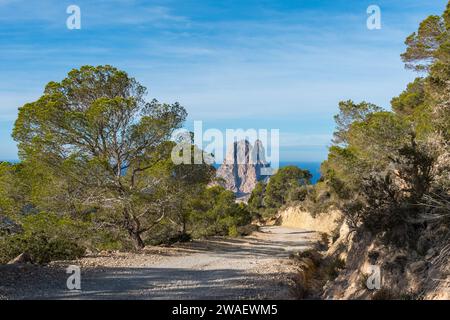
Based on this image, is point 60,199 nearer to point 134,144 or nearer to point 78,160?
point 78,160

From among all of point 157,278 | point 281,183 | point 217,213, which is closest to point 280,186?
point 281,183

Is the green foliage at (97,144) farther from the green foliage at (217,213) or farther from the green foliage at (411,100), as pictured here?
the green foliage at (411,100)

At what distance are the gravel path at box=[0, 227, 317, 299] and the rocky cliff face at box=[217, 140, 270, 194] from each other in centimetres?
11225

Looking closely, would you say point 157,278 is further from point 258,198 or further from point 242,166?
point 242,166

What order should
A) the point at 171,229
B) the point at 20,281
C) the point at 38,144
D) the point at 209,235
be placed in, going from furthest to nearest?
the point at 209,235 < the point at 171,229 < the point at 38,144 < the point at 20,281

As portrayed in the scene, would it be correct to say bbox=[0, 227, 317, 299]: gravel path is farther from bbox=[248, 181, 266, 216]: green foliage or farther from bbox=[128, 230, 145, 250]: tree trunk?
bbox=[248, 181, 266, 216]: green foliage

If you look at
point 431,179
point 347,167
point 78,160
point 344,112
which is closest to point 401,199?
point 431,179

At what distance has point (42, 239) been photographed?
15.3 m

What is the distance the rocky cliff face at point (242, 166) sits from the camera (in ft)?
431

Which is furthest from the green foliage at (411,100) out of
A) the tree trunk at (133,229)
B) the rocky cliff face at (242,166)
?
the rocky cliff face at (242,166)

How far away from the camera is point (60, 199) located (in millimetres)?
16750

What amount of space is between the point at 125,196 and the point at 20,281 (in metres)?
6.71

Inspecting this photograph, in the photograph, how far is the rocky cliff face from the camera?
Answer: 131250 mm

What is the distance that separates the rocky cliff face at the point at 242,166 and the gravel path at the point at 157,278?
112 meters
